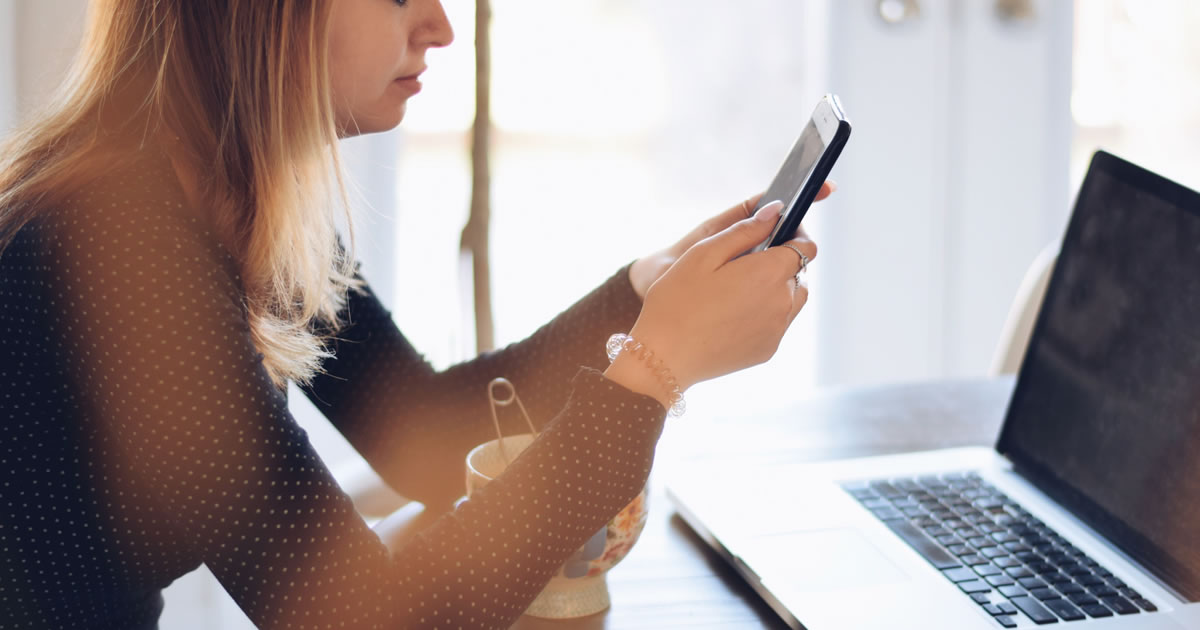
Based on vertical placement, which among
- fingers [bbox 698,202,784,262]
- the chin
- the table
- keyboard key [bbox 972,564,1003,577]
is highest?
the chin

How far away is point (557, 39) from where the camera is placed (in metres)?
1.97

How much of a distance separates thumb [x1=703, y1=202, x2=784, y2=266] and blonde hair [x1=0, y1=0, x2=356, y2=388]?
0.27 metres

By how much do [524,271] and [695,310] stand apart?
1.52 meters

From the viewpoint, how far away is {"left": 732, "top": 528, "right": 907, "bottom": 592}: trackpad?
0.64 m

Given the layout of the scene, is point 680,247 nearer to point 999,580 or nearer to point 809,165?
point 809,165

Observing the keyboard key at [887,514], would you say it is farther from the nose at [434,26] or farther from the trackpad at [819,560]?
the nose at [434,26]

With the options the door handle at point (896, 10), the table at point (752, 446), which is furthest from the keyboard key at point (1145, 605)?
the door handle at point (896, 10)

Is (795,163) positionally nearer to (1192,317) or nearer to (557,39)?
(1192,317)

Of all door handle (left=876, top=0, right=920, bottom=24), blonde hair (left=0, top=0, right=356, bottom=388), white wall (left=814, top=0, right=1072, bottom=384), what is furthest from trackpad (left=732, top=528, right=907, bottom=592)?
door handle (left=876, top=0, right=920, bottom=24)

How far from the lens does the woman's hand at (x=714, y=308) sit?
615 millimetres

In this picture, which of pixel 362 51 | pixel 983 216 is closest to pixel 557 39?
pixel 983 216

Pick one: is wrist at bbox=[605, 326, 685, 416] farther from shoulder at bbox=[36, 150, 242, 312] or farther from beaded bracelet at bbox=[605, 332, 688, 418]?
shoulder at bbox=[36, 150, 242, 312]

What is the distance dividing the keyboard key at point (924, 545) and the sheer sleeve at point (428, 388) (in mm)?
288

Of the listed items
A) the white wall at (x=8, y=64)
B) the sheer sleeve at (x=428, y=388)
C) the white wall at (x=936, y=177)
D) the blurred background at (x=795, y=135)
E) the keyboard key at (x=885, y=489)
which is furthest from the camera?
the white wall at (x=936, y=177)
